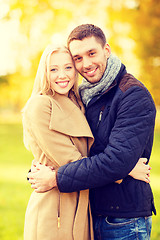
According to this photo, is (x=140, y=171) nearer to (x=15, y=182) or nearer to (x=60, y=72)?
(x=60, y=72)

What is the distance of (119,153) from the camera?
7.15 ft

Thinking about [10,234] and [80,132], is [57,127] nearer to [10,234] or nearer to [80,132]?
[80,132]

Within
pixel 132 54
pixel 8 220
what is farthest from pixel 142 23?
pixel 8 220

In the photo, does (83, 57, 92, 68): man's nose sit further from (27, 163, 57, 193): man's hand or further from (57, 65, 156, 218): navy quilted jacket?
(27, 163, 57, 193): man's hand

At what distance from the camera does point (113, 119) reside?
7.72 feet

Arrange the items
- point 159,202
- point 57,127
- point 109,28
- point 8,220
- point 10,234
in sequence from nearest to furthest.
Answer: point 57,127
point 10,234
point 8,220
point 159,202
point 109,28

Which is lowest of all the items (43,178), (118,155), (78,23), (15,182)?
(43,178)

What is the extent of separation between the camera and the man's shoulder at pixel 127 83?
7.60 feet

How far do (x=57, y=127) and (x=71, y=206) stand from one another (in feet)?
1.79

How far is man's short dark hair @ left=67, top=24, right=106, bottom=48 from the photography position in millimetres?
2504

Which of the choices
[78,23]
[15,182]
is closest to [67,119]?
[15,182]

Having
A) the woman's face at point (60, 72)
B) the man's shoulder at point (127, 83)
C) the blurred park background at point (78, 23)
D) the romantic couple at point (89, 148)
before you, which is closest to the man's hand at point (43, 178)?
the romantic couple at point (89, 148)

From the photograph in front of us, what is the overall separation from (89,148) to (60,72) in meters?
0.59

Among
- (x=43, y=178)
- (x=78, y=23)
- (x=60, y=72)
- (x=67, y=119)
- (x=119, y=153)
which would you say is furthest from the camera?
(x=78, y=23)
